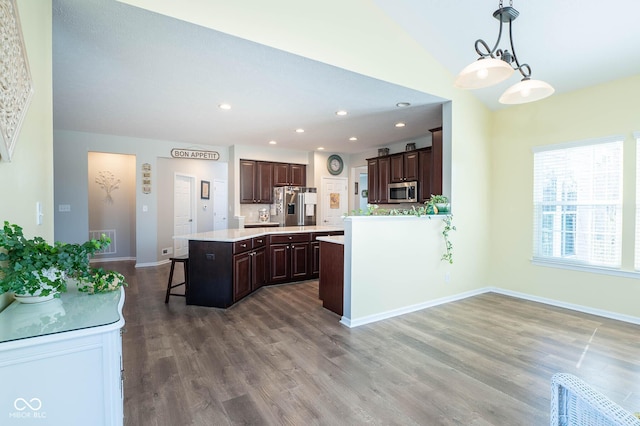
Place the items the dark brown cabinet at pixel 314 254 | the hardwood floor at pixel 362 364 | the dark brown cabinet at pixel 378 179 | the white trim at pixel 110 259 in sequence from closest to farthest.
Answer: the hardwood floor at pixel 362 364 < the dark brown cabinet at pixel 314 254 < the dark brown cabinet at pixel 378 179 < the white trim at pixel 110 259

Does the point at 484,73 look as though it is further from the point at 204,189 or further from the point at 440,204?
the point at 204,189

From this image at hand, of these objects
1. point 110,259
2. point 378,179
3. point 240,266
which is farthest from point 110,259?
point 378,179

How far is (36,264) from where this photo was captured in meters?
1.21

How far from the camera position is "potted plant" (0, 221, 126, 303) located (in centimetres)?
116

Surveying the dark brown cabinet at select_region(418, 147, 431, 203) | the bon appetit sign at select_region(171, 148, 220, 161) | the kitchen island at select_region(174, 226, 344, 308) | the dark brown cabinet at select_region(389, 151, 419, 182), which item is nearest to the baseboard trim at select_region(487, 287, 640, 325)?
the dark brown cabinet at select_region(418, 147, 431, 203)

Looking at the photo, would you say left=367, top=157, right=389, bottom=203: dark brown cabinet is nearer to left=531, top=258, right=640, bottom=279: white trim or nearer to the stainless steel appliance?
the stainless steel appliance

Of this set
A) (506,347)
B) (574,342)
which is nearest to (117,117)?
(506,347)

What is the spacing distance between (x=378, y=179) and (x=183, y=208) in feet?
14.9

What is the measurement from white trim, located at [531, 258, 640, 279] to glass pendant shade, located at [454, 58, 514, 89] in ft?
9.76

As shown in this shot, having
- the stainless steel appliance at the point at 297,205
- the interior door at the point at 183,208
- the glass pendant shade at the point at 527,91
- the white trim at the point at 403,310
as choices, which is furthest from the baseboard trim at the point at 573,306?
the interior door at the point at 183,208

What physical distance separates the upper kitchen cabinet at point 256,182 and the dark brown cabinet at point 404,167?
8.94 ft

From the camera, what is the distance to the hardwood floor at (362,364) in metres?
1.92

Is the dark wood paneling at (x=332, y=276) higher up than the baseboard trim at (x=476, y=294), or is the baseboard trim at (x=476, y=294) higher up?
the dark wood paneling at (x=332, y=276)

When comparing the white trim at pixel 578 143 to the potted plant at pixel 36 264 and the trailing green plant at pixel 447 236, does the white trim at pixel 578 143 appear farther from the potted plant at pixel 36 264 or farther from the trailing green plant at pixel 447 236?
the potted plant at pixel 36 264
